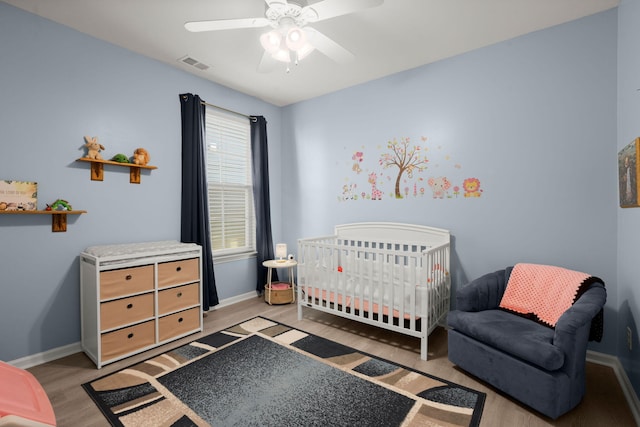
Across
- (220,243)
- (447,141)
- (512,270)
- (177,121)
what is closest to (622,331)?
(512,270)

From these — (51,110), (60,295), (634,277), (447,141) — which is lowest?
(60,295)

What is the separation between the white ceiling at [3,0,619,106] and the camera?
6.83ft

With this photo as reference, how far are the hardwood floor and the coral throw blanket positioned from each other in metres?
0.49

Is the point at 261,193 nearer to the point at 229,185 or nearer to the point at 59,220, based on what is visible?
the point at 229,185

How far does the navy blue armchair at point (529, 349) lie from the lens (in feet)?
5.23

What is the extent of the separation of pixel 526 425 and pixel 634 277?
106cm

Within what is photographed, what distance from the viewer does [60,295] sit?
2344 mm

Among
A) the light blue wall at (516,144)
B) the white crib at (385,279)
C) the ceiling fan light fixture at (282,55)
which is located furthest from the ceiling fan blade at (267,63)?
the white crib at (385,279)

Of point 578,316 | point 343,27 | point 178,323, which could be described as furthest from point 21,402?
point 343,27

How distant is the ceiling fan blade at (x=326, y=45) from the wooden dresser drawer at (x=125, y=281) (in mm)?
2045

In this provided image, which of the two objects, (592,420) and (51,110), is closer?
(592,420)

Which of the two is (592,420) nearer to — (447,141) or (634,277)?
(634,277)

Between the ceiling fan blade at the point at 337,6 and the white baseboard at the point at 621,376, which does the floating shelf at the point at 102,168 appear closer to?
the ceiling fan blade at the point at 337,6

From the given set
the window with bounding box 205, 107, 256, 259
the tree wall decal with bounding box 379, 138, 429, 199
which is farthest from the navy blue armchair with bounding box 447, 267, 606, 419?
the window with bounding box 205, 107, 256, 259
